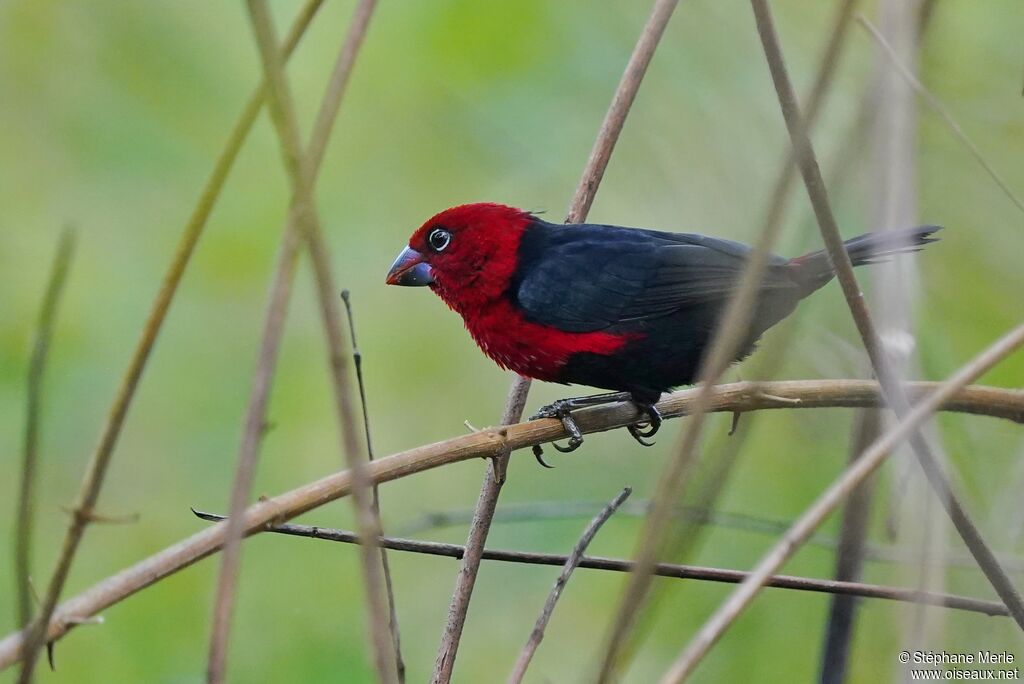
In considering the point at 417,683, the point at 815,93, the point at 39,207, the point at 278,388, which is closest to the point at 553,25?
the point at 278,388

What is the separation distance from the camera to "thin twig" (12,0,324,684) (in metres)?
1.17

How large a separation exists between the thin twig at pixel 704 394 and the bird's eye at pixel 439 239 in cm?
269

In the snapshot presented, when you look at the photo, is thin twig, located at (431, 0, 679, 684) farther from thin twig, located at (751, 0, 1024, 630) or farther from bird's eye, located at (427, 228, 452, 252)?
bird's eye, located at (427, 228, 452, 252)

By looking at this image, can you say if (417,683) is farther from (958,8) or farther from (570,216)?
(958,8)

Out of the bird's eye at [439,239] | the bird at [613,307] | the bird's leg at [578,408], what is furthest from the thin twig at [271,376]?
the bird's eye at [439,239]

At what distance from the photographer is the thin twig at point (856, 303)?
1.41m

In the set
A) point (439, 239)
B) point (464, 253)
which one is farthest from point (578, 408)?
point (439, 239)

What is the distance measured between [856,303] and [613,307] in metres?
1.84

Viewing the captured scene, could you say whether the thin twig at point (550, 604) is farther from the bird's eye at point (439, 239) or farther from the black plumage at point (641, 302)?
the bird's eye at point (439, 239)

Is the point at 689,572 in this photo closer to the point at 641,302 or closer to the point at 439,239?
the point at 641,302

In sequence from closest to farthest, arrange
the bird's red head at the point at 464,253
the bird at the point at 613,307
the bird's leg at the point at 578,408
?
the bird's leg at the point at 578,408 < the bird at the point at 613,307 < the bird's red head at the point at 464,253

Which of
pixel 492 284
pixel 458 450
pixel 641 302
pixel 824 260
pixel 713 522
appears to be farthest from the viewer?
pixel 492 284

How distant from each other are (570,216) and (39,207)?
3053 mm

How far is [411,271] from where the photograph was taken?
394 cm
